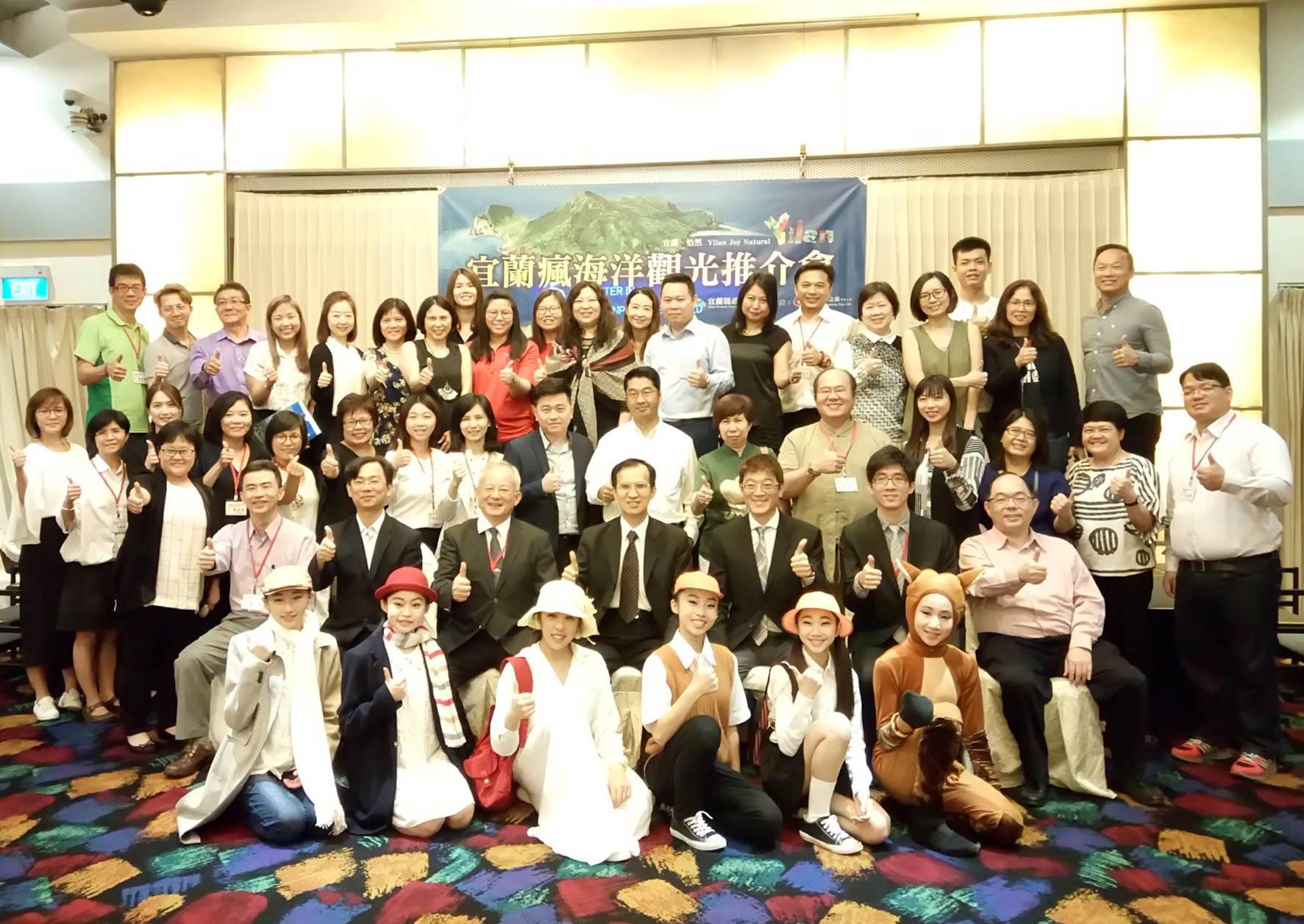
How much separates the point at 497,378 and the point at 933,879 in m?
3.08

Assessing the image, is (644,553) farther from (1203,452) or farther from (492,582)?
(1203,452)

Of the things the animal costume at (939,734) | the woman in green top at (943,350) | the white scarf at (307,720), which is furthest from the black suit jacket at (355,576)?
the woman in green top at (943,350)

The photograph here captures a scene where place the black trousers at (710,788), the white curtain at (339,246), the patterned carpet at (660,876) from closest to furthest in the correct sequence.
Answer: the patterned carpet at (660,876) < the black trousers at (710,788) < the white curtain at (339,246)

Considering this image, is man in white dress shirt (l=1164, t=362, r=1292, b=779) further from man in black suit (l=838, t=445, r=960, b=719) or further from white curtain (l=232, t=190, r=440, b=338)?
white curtain (l=232, t=190, r=440, b=338)

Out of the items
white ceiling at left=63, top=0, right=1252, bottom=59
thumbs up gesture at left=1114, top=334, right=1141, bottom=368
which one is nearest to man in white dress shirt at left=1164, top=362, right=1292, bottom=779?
thumbs up gesture at left=1114, top=334, right=1141, bottom=368

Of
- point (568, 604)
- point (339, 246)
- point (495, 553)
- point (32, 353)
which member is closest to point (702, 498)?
point (495, 553)

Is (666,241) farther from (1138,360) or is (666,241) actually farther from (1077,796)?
(1077,796)

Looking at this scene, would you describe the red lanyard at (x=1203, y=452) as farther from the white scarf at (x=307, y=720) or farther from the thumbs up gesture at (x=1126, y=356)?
the white scarf at (x=307, y=720)

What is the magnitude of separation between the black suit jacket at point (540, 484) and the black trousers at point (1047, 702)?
1.95 metres

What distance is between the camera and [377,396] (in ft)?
16.3

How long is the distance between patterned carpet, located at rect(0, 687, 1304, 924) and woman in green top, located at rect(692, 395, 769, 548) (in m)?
1.51

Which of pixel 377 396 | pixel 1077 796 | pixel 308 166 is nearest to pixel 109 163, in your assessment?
pixel 308 166

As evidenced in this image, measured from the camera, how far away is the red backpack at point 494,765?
3.46 metres

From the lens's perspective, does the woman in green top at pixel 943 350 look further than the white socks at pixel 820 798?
Yes
